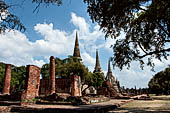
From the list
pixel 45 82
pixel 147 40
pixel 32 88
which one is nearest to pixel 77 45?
pixel 45 82

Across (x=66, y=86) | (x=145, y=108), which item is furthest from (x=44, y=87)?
(x=145, y=108)

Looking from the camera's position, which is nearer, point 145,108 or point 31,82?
point 145,108

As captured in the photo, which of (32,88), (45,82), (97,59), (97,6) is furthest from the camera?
(97,59)

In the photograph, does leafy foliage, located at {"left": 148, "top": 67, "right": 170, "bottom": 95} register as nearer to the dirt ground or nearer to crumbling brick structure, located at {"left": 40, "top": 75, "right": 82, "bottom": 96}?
crumbling brick structure, located at {"left": 40, "top": 75, "right": 82, "bottom": 96}

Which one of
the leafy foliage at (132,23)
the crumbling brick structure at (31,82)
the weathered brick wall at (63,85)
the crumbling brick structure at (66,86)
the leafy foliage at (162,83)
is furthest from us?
the leafy foliage at (162,83)

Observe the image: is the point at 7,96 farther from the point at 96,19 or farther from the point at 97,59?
the point at 97,59

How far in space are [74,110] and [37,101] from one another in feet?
21.2

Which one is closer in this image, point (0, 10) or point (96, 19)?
point (0, 10)

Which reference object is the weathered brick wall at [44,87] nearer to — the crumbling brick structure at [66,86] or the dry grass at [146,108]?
the crumbling brick structure at [66,86]

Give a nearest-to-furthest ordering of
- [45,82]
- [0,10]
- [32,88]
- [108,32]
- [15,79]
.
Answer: [0,10]
[108,32]
[32,88]
[45,82]
[15,79]

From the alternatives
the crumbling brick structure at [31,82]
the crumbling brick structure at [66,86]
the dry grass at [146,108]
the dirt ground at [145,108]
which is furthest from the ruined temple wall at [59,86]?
the dirt ground at [145,108]

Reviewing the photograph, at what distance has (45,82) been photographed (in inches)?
1128

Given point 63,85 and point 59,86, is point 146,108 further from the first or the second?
point 59,86

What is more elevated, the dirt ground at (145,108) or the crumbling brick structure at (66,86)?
the crumbling brick structure at (66,86)
